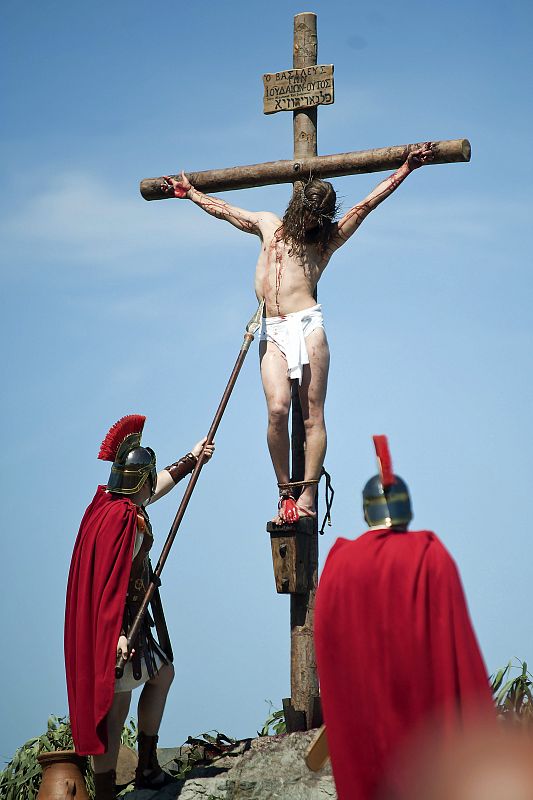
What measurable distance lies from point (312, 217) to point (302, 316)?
0.65 metres

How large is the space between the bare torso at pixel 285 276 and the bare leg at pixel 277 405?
28 cm

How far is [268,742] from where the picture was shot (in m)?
7.34

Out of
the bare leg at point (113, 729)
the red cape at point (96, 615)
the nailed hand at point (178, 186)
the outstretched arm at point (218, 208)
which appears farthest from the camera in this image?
the nailed hand at point (178, 186)

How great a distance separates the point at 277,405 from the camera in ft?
24.7

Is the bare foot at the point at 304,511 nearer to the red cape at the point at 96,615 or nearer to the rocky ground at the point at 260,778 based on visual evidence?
the red cape at the point at 96,615

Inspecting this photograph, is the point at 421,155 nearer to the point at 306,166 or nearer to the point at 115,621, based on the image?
the point at 306,166

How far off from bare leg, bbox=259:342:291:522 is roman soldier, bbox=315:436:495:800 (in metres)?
2.53

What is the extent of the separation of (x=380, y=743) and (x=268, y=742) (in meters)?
2.73

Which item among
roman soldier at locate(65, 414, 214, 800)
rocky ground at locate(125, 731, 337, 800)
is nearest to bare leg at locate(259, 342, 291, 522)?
roman soldier at locate(65, 414, 214, 800)

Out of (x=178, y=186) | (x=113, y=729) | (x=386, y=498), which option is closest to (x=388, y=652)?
(x=386, y=498)

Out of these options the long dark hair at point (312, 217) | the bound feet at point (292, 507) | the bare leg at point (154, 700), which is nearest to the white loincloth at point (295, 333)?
the long dark hair at point (312, 217)

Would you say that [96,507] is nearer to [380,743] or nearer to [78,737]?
[78,737]

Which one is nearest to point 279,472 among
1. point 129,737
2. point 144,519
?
point 144,519

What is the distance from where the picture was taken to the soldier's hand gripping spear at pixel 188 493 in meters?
6.64
